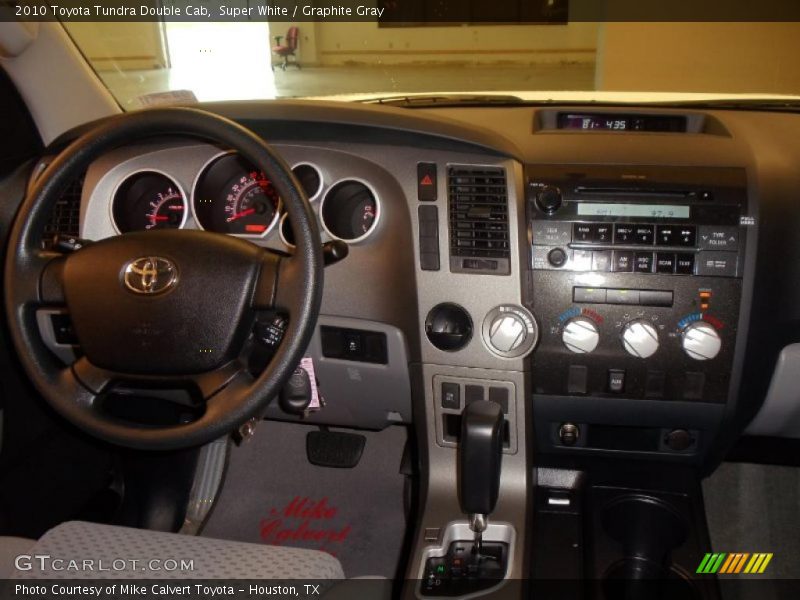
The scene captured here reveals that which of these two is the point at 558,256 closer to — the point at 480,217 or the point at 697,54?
the point at 480,217

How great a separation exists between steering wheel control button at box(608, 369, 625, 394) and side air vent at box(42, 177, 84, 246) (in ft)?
4.18

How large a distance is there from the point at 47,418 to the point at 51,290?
95 cm

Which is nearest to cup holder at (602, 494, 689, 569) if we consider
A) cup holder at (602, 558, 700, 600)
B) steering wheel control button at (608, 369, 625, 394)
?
cup holder at (602, 558, 700, 600)

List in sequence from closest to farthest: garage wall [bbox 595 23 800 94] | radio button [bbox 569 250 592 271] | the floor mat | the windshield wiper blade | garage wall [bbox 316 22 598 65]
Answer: radio button [bbox 569 250 592 271], the windshield wiper blade, the floor mat, garage wall [bbox 316 22 598 65], garage wall [bbox 595 23 800 94]

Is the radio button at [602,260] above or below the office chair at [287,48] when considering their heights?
below

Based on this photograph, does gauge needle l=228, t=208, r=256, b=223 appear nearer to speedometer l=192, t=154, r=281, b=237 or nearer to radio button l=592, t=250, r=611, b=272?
speedometer l=192, t=154, r=281, b=237

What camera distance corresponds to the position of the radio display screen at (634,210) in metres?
1.50

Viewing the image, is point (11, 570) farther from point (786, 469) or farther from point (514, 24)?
point (514, 24)

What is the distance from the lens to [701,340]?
1525 mm

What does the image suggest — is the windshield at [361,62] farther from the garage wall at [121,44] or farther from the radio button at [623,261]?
the radio button at [623,261]

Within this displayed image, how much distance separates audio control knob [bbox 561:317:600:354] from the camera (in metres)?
1.56

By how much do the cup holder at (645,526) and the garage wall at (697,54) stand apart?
3.11 meters

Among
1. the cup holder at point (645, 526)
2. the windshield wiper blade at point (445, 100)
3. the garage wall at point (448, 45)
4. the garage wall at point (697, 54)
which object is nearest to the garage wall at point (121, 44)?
the garage wall at point (448, 45)

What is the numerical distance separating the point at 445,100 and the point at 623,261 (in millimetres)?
709
